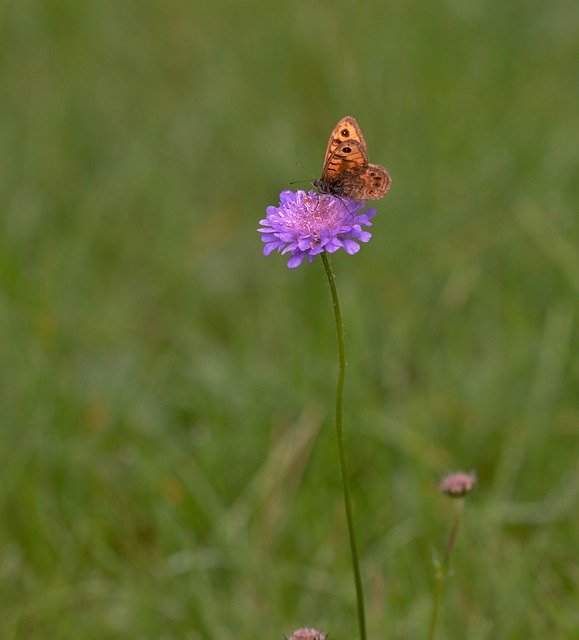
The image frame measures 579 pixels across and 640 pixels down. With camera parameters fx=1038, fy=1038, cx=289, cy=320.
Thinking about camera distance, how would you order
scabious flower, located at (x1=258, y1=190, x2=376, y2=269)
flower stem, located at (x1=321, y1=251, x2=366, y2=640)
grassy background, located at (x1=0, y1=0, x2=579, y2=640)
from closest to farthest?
1. flower stem, located at (x1=321, y1=251, x2=366, y2=640)
2. scabious flower, located at (x1=258, y1=190, x2=376, y2=269)
3. grassy background, located at (x1=0, y1=0, x2=579, y2=640)

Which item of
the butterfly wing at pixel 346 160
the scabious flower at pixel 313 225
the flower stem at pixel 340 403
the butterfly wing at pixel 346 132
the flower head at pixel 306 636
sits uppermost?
the butterfly wing at pixel 346 132

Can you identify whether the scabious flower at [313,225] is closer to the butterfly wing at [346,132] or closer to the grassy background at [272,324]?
the butterfly wing at [346,132]

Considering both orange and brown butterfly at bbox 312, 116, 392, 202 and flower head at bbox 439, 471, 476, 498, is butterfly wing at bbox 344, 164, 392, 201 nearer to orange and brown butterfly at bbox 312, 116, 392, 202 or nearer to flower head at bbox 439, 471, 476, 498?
orange and brown butterfly at bbox 312, 116, 392, 202

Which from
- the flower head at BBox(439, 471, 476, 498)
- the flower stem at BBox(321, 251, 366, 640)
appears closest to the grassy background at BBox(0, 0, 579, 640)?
the flower head at BBox(439, 471, 476, 498)

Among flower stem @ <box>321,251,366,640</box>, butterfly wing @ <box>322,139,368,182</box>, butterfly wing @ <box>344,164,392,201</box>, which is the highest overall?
butterfly wing @ <box>322,139,368,182</box>

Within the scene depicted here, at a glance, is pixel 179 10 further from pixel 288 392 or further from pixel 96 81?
pixel 288 392

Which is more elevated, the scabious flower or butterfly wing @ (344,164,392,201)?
butterfly wing @ (344,164,392,201)

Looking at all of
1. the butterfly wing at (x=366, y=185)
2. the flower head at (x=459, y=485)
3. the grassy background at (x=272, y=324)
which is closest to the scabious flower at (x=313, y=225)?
the butterfly wing at (x=366, y=185)
